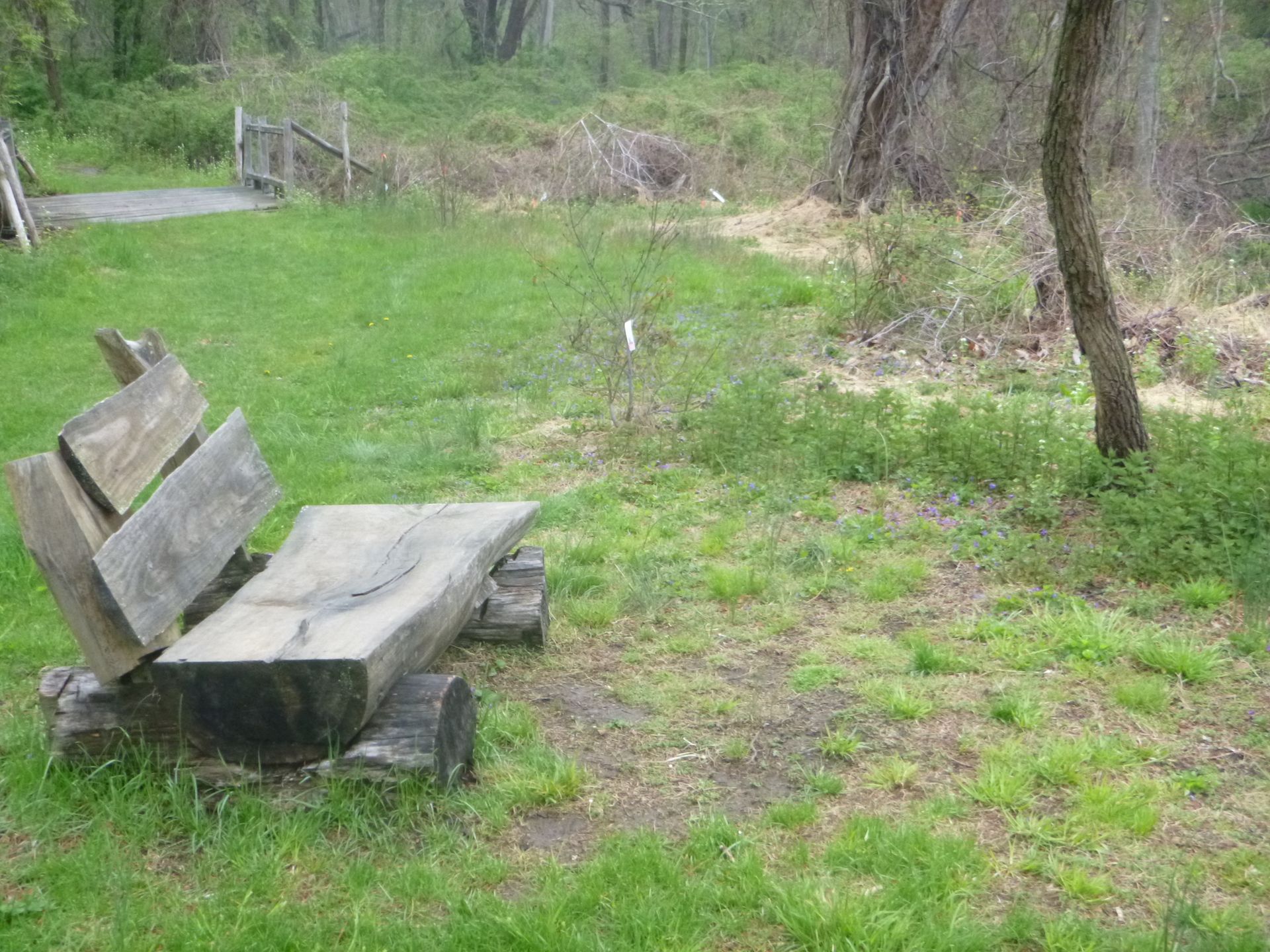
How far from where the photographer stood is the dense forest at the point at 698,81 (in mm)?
16844

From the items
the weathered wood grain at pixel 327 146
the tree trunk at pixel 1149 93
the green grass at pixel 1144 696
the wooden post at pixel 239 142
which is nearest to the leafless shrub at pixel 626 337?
the green grass at pixel 1144 696

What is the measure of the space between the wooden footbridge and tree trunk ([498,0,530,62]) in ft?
72.1

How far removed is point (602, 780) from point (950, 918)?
1239mm

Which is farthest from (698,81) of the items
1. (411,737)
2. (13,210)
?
(411,737)

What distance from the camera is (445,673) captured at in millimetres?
4648

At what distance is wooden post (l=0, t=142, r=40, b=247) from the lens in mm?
14008

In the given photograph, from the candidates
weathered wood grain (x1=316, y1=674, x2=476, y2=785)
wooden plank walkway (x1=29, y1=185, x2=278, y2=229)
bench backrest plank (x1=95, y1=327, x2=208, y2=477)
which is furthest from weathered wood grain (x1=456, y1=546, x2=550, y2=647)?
wooden plank walkway (x1=29, y1=185, x2=278, y2=229)

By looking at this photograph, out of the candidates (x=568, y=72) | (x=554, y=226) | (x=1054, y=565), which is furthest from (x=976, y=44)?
(x=568, y=72)

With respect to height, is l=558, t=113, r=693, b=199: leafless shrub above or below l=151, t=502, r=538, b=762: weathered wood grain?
above

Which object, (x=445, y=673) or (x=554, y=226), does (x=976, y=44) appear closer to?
(x=554, y=226)

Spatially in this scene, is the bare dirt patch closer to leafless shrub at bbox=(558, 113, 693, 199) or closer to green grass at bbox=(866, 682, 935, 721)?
leafless shrub at bbox=(558, 113, 693, 199)

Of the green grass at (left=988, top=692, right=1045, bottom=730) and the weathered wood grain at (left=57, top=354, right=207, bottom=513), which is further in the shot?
the green grass at (left=988, top=692, right=1045, bottom=730)

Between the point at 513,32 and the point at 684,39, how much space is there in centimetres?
785

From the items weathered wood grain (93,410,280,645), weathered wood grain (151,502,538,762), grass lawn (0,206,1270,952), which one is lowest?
grass lawn (0,206,1270,952)
